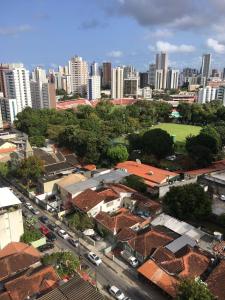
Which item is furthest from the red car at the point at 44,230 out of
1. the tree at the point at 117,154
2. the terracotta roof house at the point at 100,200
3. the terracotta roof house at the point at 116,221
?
the tree at the point at 117,154

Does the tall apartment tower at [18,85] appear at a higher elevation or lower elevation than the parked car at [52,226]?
higher

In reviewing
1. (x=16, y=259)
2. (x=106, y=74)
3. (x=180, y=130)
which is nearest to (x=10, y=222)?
(x=16, y=259)

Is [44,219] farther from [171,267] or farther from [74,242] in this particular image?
[171,267]

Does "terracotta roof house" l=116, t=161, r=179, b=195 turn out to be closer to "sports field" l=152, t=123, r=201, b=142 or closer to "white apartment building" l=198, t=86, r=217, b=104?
"sports field" l=152, t=123, r=201, b=142

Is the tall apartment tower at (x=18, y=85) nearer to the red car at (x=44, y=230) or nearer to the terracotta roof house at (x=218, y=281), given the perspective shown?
the red car at (x=44, y=230)

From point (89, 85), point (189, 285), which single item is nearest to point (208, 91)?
point (89, 85)

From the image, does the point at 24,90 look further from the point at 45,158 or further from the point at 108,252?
the point at 108,252
